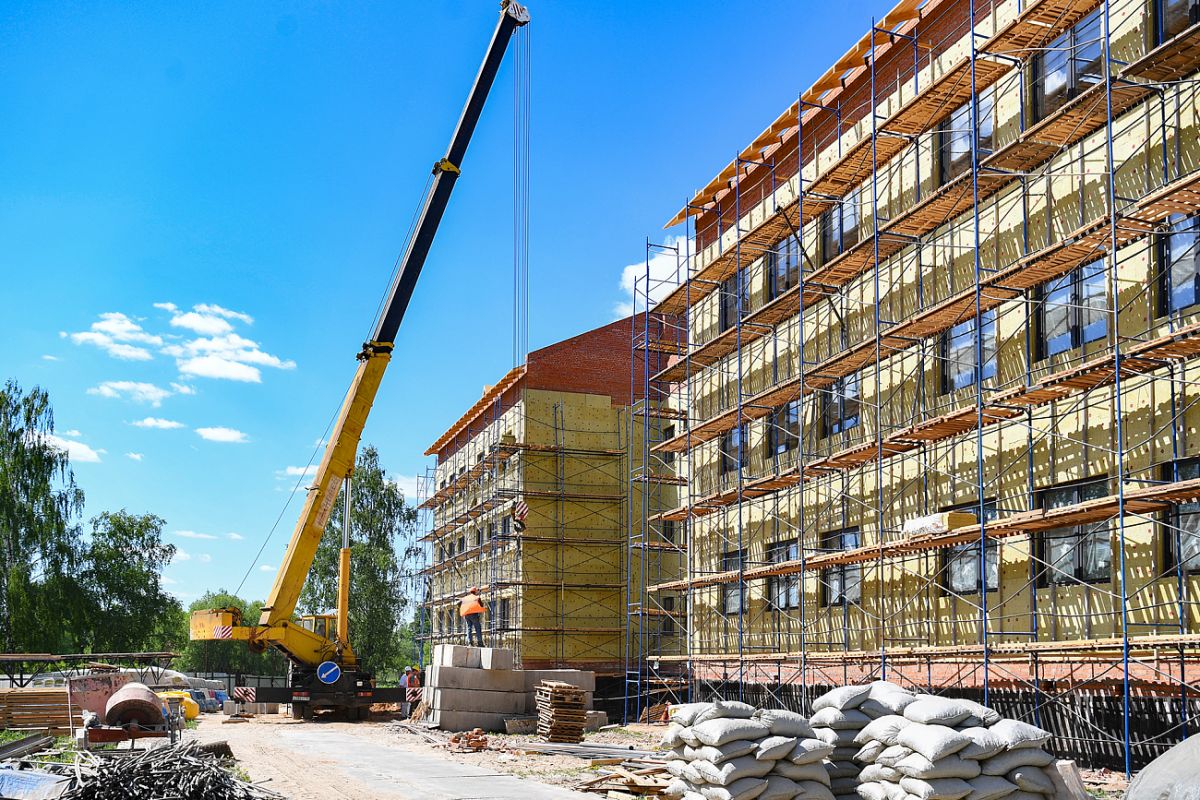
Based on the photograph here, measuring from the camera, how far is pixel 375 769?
1822 centimetres

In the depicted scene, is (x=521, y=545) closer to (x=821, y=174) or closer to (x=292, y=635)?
(x=292, y=635)

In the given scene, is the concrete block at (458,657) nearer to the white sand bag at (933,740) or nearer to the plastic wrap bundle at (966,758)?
the plastic wrap bundle at (966,758)

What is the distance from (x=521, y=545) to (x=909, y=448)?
19.9 metres

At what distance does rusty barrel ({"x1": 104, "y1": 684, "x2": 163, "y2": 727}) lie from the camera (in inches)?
752

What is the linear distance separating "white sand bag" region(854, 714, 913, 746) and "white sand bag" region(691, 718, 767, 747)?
1130mm

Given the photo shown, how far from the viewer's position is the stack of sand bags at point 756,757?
1207 cm

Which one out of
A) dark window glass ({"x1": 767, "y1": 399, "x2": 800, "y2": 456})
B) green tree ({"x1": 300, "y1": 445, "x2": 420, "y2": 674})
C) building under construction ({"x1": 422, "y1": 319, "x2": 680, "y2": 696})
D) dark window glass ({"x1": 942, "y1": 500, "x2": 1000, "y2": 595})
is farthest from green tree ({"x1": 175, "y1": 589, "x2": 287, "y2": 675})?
dark window glass ({"x1": 942, "y1": 500, "x2": 1000, "y2": 595})

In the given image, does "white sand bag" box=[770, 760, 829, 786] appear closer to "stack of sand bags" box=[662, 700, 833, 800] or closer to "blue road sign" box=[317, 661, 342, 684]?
"stack of sand bags" box=[662, 700, 833, 800]

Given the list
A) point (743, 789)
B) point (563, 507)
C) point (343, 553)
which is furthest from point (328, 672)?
point (743, 789)

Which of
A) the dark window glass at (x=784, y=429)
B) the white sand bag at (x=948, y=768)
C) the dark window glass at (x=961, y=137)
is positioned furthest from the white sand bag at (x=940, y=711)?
the dark window glass at (x=784, y=429)

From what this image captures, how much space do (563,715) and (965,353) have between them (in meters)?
10.8

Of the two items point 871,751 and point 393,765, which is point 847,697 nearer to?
point 871,751

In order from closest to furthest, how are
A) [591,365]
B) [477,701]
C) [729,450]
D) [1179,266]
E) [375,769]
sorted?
[1179,266]
[375,769]
[477,701]
[729,450]
[591,365]

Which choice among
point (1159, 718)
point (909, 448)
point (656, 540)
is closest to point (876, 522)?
point (909, 448)
